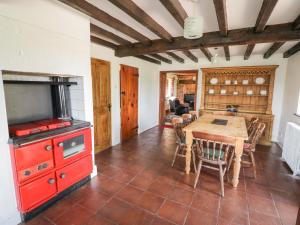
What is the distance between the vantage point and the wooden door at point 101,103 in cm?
334

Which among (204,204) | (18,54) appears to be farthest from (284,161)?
(18,54)

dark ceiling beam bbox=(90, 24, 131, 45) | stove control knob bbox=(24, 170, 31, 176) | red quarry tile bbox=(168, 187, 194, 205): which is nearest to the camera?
stove control knob bbox=(24, 170, 31, 176)

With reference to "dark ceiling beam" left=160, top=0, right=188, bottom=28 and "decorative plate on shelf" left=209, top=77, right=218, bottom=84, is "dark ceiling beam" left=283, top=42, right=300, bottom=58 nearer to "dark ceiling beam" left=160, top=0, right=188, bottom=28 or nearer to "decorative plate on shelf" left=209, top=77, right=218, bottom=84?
"decorative plate on shelf" left=209, top=77, right=218, bottom=84

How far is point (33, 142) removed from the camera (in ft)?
5.40

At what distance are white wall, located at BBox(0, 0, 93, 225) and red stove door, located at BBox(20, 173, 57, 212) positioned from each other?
0.11 meters

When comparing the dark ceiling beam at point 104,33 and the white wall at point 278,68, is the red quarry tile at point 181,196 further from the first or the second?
the white wall at point 278,68

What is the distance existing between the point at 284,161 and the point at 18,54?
4.52m

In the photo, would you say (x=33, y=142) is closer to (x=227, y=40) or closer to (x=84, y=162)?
(x=84, y=162)

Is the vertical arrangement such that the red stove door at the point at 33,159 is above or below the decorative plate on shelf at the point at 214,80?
below

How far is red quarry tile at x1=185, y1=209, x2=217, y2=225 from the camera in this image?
1.73 m

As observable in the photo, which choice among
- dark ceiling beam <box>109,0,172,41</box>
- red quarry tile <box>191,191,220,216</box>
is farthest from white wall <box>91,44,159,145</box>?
red quarry tile <box>191,191,220,216</box>

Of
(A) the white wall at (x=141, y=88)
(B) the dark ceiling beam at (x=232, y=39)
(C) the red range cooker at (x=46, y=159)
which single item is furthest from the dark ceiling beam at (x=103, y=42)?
(C) the red range cooker at (x=46, y=159)

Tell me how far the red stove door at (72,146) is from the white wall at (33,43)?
0.45 metres

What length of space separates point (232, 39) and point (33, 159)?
10.2 feet
